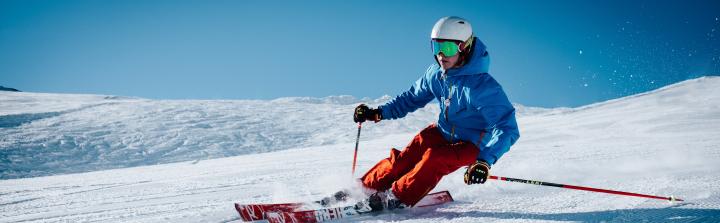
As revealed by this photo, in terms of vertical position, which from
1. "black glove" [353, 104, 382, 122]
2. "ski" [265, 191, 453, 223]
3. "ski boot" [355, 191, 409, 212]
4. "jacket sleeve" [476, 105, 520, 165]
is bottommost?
"ski" [265, 191, 453, 223]

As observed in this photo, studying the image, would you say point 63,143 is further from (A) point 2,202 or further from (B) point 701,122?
(B) point 701,122

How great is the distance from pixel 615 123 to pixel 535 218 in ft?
30.9

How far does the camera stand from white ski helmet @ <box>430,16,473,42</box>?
3.31 meters

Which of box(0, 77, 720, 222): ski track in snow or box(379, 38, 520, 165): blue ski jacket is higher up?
box(379, 38, 520, 165): blue ski jacket

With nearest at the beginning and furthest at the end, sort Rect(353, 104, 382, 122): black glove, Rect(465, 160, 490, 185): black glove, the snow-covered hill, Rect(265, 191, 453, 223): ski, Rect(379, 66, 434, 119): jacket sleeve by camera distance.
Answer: Rect(465, 160, 490, 185): black glove < Rect(265, 191, 453, 223): ski < Rect(379, 66, 434, 119): jacket sleeve < Rect(353, 104, 382, 122): black glove < the snow-covered hill

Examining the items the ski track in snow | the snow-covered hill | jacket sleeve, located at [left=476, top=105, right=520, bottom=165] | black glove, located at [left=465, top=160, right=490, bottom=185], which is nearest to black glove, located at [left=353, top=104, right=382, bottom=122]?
the ski track in snow

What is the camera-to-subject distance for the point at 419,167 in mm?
3012

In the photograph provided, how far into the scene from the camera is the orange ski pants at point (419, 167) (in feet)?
9.76

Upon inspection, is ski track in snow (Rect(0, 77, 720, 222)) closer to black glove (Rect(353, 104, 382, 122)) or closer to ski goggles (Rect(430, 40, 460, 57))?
black glove (Rect(353, 104, 382, 122))

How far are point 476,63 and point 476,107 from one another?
344mm

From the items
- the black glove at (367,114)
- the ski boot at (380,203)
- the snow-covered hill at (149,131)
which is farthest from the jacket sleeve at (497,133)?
the snow-covered hill at (149,131)

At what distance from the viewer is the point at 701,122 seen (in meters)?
8.61

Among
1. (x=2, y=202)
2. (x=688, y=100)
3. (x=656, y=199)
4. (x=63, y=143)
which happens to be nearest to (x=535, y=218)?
(x=656, y=199)

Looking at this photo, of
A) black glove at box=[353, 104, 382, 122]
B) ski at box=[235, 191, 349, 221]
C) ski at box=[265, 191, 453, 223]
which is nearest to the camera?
ski at box=[265, 191, 453, 223]
